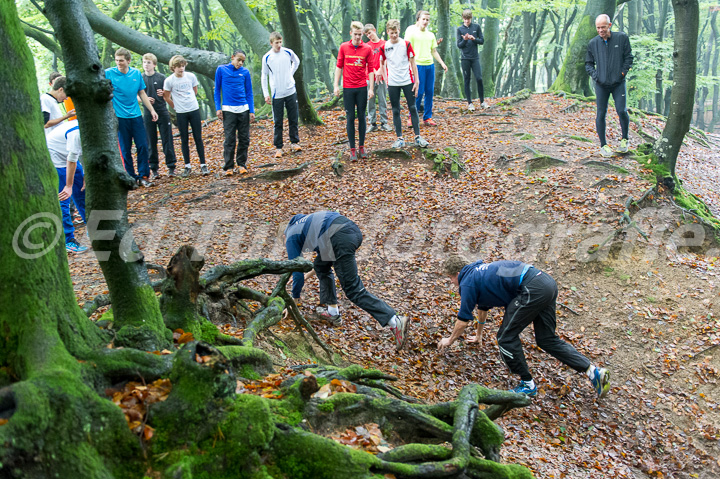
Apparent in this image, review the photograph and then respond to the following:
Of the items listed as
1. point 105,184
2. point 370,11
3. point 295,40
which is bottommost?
point 105,184

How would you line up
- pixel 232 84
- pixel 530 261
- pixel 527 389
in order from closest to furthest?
pixel 527 389, pixel 530 261, pixel 232 84

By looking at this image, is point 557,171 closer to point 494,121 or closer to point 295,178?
point 494,121

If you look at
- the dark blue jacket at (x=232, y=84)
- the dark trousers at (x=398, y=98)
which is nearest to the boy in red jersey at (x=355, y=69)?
the dark trousers at (x=398, y=98)

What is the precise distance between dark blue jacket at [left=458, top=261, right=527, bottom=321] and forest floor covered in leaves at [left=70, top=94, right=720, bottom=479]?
0.97 metres

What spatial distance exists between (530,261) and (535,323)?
244cm

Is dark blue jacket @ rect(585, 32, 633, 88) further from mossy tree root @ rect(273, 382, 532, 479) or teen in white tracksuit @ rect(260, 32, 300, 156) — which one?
mossy tree root @ rect(273, 382, 532, 479)

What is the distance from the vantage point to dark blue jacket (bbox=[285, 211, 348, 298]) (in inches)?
222

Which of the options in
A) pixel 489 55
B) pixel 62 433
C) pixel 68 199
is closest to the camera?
pixel 62 433

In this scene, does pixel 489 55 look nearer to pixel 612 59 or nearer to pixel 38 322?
pixel 612 59

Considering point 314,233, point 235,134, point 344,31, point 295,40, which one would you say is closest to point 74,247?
point 314,233

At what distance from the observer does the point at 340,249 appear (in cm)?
564

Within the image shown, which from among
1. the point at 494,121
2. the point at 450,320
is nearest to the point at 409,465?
the point at 450,320

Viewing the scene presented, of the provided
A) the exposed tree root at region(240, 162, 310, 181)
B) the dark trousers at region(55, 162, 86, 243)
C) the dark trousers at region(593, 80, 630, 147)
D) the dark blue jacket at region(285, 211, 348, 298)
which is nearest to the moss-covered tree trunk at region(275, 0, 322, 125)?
the exposed tree root at region(240, 162, 310, 181)

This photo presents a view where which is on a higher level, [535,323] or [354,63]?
[354,63]
